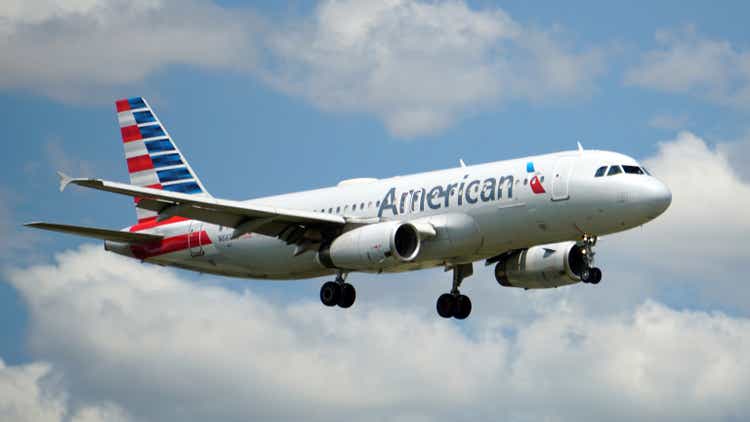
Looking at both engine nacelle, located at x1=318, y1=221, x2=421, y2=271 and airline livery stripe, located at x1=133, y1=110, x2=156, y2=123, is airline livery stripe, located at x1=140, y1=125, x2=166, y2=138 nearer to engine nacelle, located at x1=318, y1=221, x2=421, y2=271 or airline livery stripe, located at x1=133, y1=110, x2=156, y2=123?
airline livery stripe, located at x1=133, y1=110, x2=156, y2=123

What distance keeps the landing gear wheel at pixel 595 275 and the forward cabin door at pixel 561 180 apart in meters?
3.07

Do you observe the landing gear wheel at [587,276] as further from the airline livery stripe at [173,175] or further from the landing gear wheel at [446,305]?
the airline livery stripe at [173,175]

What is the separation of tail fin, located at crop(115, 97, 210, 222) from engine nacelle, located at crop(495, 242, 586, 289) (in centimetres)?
1443

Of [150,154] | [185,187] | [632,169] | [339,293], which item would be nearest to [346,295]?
[339,293]

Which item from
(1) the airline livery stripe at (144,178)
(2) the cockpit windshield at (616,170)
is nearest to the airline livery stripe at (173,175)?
(1) the airline livery stripe at (144,178)

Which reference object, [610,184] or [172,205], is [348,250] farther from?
[610,184]

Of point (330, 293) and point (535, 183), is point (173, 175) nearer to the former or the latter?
point (330, 293)

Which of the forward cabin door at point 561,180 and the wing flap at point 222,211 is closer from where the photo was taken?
the forward cabin door at point 561,180

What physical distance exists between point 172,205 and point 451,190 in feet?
32.2

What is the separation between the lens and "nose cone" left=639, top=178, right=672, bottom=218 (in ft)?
160

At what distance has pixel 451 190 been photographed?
5216cm

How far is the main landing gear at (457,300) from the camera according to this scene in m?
57.9

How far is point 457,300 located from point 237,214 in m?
10.3

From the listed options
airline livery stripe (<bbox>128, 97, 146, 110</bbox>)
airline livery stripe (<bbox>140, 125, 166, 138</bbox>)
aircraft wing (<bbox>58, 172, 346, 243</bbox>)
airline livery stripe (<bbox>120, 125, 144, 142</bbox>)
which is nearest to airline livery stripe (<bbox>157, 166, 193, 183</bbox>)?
airline livery stripe (<bbox>140, 125, 166, 138</bbox>)
